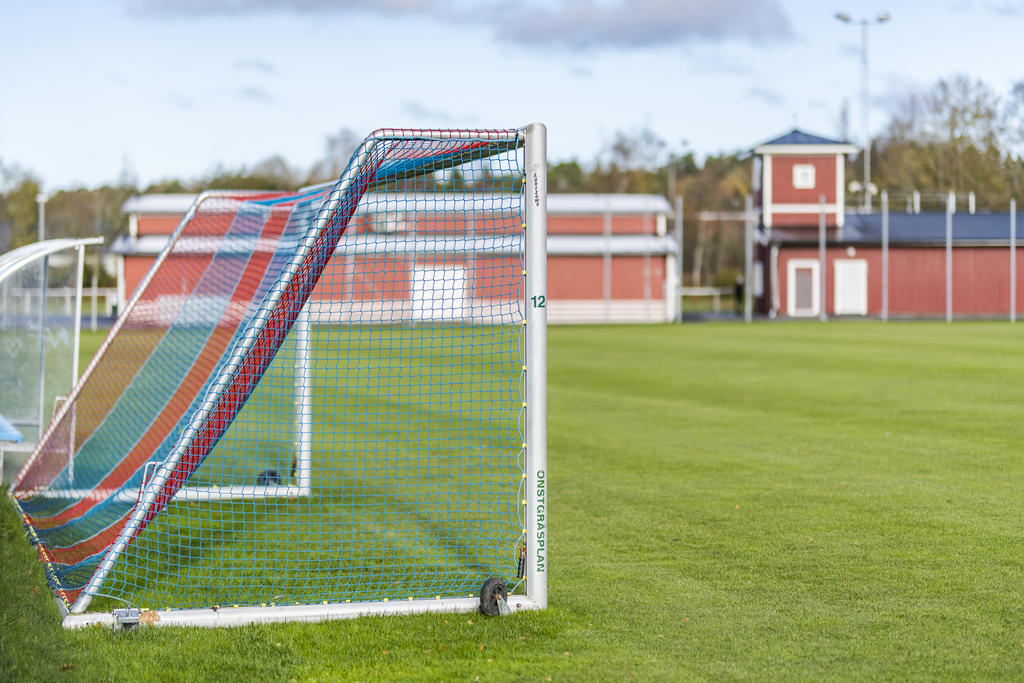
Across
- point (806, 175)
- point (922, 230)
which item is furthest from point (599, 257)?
point (922, 230)

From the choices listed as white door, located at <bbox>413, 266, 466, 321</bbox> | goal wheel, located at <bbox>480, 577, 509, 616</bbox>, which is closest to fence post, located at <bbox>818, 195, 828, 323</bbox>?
white door, located at <bbox>413, 266, 466, 321</bbox>

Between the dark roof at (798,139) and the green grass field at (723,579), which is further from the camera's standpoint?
the dark roof at (798,139)

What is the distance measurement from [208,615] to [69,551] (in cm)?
220

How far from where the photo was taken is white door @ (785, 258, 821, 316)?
4675 cm

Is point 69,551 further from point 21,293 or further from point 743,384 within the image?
point 743,384

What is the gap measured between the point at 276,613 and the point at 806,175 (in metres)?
46.3

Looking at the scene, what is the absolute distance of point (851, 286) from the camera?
46656 millimetres

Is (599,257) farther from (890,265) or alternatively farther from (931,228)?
(931,228)

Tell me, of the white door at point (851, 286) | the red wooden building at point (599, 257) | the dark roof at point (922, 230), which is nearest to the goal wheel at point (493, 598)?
the red wooden building at point (599, 257)

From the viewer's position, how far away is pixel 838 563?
20.7 ft

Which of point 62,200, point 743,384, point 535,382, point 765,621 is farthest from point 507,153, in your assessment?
A: point 62,200

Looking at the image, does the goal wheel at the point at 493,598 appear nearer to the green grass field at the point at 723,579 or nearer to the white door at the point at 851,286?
the green grass field at the point at 723,579

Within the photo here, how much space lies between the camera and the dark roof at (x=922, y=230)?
46.2 metres

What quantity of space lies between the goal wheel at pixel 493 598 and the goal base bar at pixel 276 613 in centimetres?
8
